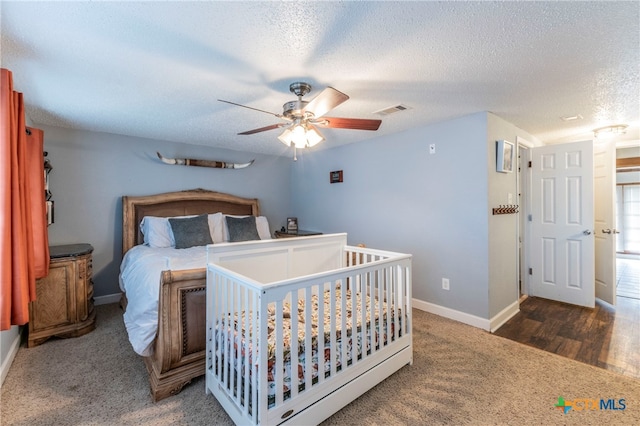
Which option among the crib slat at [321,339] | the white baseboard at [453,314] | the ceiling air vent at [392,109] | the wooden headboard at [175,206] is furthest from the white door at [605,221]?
the wooden headboard at [175,206]

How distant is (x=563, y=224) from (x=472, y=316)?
72.1 inches

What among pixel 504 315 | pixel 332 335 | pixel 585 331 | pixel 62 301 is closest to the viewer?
pixel 332 335

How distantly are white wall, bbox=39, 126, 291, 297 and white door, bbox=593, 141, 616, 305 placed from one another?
17.2ft

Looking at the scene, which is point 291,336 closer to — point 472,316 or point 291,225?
point 472,316

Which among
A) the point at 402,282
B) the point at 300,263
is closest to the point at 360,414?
the point at 402,282

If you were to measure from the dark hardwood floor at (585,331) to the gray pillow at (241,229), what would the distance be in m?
3.02

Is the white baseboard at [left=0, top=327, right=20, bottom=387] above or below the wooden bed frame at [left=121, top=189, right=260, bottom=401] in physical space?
below

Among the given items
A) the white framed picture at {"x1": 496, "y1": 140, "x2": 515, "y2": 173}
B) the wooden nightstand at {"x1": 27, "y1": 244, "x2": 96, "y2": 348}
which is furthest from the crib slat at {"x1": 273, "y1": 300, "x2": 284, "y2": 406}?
the white framed picture at {"x1": 496, "y1": 140, "x2": 515, "y2": 173}

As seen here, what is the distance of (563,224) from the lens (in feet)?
11.3

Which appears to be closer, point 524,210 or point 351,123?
point 351,123

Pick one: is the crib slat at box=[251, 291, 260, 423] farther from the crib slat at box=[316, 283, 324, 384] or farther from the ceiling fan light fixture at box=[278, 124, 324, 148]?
the ceiling fan light fixture at box=[278, 124, 324, 148]

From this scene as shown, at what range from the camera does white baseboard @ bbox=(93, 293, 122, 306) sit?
3420 mm

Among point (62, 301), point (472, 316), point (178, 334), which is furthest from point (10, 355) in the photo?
point (472, 316)

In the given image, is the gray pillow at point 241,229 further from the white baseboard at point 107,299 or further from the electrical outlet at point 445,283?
the electrical outlet at point 445,283
